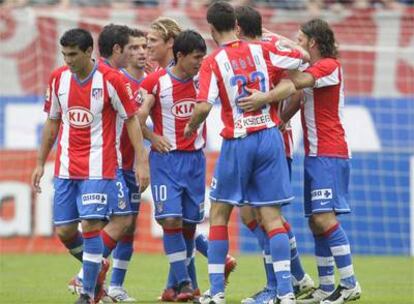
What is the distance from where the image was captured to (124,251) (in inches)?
472

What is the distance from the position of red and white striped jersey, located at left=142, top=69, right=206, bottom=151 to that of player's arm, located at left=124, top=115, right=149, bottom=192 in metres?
0.87

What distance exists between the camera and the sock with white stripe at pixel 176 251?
11.3 meters

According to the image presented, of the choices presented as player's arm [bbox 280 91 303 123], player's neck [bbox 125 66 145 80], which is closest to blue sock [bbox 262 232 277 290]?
player's arm [bbox 280 91 303 123]

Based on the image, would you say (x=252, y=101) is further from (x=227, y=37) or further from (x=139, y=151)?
(x=139, y=151)

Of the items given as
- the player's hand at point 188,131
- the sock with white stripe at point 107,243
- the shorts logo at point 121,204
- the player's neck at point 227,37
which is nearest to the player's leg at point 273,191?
the player's hand at point 188,131

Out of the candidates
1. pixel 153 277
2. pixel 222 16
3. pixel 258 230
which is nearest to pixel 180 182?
pixel 258 230

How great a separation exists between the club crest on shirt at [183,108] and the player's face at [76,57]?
131cm

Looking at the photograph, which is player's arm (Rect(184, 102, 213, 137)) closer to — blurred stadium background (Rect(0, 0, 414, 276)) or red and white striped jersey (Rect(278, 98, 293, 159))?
red and white striped jersey (Rect(278, 98, 293, 159))

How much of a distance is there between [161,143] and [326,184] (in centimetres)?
159

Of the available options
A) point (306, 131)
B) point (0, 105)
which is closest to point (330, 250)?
point (306, 131)

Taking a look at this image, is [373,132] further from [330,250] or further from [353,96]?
[330,250]

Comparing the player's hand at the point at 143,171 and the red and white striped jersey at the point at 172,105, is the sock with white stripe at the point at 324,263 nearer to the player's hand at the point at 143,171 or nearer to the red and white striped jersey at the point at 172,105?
the red and white striped jersey at the point at 172,105

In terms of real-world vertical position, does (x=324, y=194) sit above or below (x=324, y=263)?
above

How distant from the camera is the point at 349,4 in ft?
67.9
